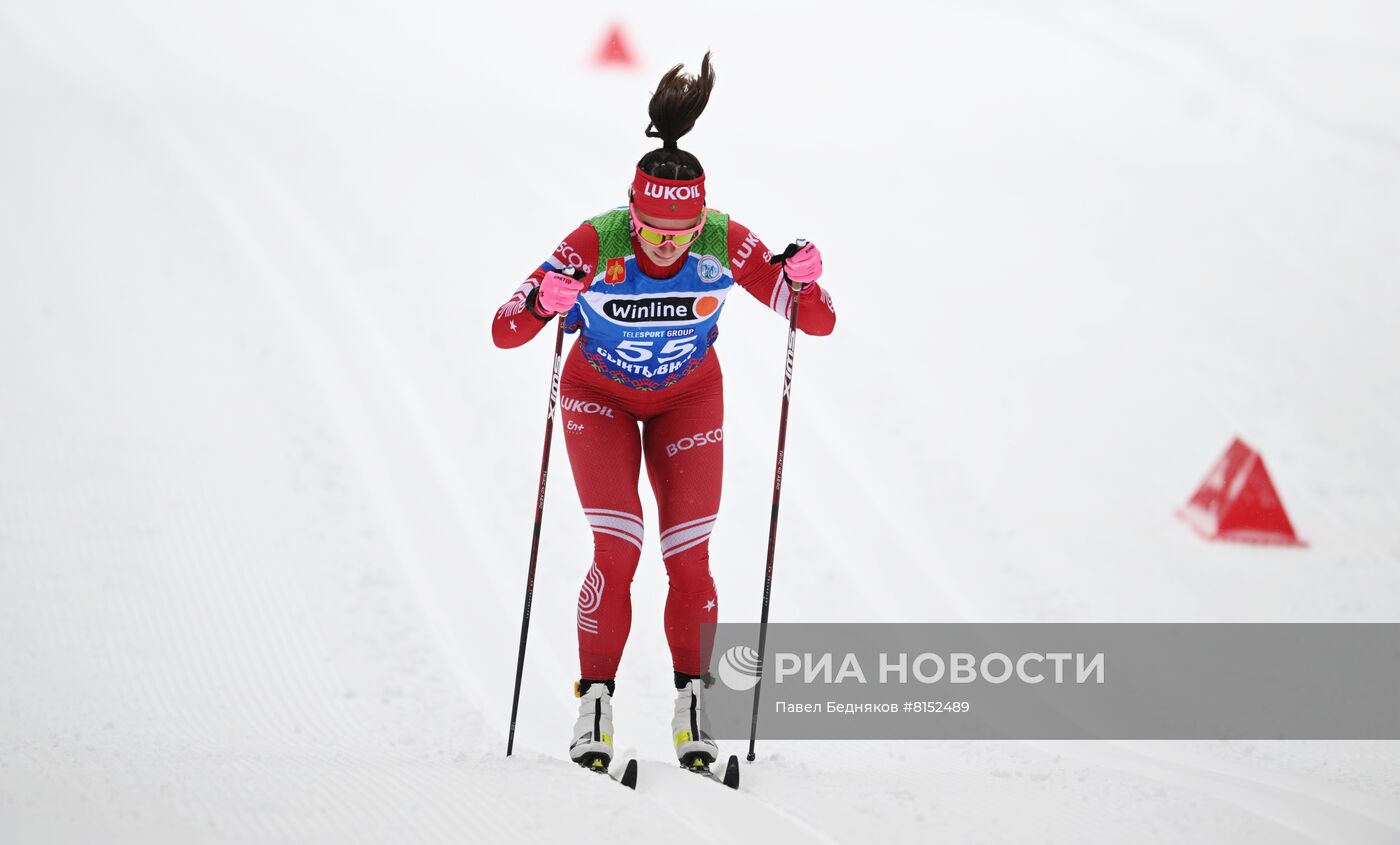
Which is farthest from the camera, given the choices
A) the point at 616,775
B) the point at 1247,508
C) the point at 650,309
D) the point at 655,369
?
the point at 1247,508

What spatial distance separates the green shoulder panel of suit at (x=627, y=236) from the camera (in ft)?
15.4

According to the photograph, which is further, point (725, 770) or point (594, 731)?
point (594, 731)

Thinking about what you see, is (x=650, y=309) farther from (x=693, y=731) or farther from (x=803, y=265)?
(x=693, y=731)

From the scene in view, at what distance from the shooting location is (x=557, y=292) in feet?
→ 14.6

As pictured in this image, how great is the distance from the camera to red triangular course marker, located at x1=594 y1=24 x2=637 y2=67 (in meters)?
15.4

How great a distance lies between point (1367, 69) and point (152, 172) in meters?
14.3

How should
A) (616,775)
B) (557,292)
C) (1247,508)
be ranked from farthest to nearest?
(1247,508)
(616,775)
(557,292)

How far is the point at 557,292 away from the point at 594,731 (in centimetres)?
164

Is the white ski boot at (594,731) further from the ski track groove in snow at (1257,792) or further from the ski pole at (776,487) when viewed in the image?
the ski track groove in snow at (1257,792)

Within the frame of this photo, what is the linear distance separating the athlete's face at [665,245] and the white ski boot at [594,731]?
1626mm

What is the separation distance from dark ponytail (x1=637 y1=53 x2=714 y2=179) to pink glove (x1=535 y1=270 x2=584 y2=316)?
49cm

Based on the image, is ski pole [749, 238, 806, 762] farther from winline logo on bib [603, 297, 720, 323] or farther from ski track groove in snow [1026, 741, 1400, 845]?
ski track groove in snow [1026, 741, 1400, 845]

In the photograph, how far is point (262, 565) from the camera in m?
6.85

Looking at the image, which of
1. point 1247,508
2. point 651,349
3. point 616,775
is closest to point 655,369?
point 651,349
